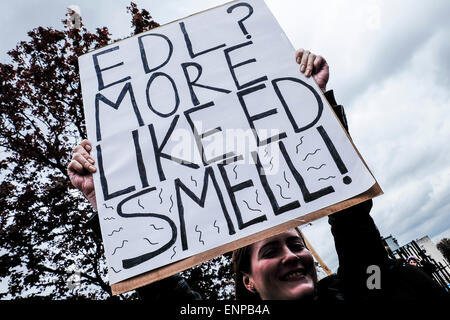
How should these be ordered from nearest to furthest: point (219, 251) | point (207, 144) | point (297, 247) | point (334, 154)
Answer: point (219, 251), point (334, 154), point (207, 144), point (297, 247)

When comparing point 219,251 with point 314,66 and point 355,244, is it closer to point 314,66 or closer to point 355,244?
point 355,244

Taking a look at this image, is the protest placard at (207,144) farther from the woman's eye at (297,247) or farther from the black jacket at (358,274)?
the woman's eye at (297,247)

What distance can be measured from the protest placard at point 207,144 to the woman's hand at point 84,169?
6cm

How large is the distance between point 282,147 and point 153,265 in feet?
2.91

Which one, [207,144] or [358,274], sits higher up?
[207,144]

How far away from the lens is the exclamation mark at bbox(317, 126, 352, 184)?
56.4 inches

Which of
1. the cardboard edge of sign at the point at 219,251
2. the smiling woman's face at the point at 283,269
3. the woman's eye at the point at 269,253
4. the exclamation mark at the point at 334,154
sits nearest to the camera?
the cardboard edge of sign at the point at 219,251

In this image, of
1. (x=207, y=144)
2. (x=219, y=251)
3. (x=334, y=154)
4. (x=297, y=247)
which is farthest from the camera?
(x=297, y=247)

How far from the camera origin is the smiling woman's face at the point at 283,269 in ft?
5.20

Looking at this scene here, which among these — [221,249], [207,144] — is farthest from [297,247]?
[207,144]

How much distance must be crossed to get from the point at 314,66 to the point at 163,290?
1.73 meters

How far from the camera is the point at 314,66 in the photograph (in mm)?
1810

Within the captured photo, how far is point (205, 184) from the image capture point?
1506 mm

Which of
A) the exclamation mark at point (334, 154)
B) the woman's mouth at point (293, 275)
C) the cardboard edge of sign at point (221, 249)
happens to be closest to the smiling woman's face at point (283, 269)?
the woman's mouth at point (293, 275)
